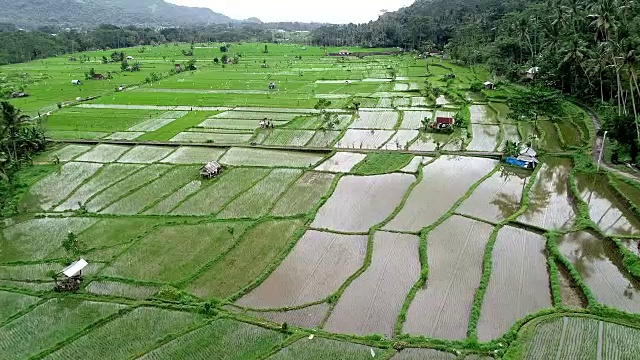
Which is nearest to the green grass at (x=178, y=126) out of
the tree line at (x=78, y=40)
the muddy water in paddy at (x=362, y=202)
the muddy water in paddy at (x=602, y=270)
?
the muddy water in paddy at (x=362, y=202)

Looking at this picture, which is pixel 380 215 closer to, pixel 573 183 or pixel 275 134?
pixel 573 183

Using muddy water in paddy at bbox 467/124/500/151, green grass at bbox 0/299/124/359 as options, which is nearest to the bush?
muddy water in paddy at bbox 467/124/500/151

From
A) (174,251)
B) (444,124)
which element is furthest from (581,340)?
(444,124)

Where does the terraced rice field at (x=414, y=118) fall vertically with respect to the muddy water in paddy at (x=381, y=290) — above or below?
above

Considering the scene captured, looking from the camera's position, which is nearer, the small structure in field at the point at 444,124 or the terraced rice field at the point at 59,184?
the terraced rice field at the point at 59,184

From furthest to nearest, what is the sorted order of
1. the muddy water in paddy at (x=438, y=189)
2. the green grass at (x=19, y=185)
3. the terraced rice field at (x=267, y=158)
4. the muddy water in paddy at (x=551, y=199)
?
the terraced rice field at (x=267, y=158) → the green grass at (x=19, y=185) → the muddy water in paddy at (x=438, y=189) → the muddy water in paddy at (x=551, y=199)

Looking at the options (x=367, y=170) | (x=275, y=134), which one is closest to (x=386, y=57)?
(x=275, y=134)

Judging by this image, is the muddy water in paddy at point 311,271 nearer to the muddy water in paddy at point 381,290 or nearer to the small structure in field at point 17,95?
the muddy water in paddy at point 381,290
